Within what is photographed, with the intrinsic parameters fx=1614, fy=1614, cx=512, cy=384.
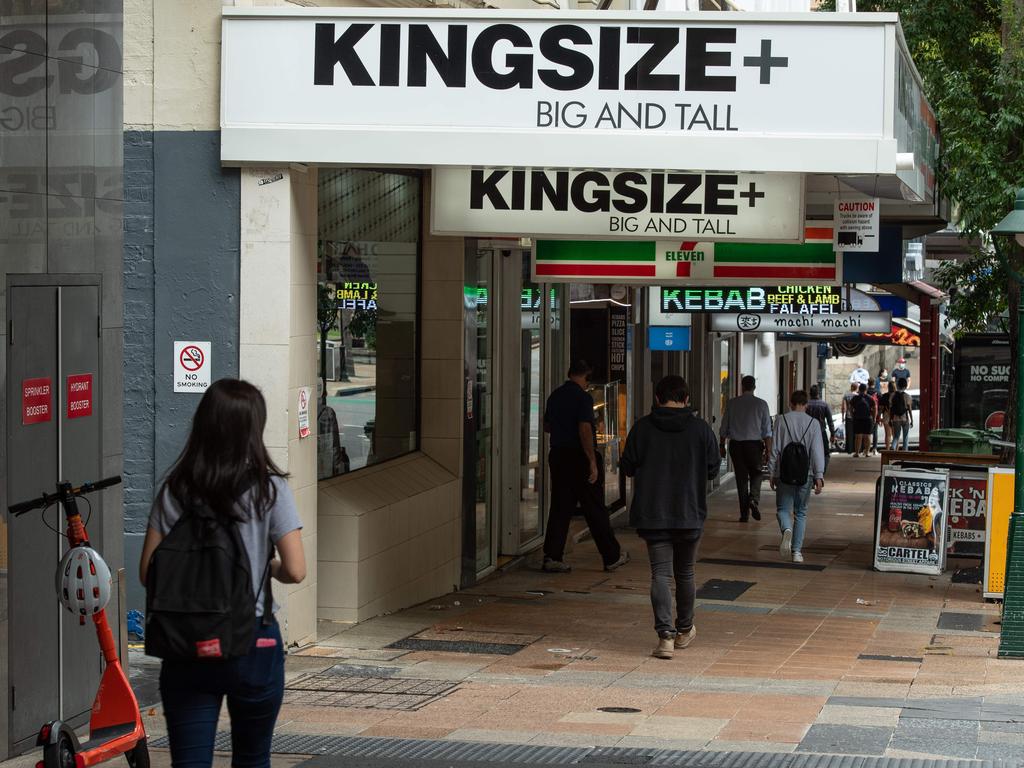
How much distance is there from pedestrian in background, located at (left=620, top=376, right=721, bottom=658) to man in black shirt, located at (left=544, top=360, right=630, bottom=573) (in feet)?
11.9

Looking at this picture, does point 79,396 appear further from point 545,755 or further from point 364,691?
point 545,755

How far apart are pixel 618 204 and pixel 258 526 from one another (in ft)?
19.7

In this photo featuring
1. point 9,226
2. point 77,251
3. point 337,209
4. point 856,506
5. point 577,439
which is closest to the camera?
point 9,226

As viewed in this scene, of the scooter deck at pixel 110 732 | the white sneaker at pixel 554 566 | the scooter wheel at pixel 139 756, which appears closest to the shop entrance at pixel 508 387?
the white sneaker at pixel 554 566

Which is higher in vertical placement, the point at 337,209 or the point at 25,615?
the point at 337,209

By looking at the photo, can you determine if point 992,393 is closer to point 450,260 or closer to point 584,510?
point 584,510

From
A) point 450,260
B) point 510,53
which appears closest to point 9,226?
point 510,53

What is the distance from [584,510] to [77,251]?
7696 mm

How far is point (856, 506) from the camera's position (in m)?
23.7

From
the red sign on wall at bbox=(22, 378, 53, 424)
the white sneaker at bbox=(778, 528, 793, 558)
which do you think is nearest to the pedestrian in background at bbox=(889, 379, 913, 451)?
the white sneaker at bbox=(778, 528, 793, 558)

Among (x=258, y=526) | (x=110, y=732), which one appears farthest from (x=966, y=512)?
(x=258, y=526)

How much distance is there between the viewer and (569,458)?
46.7 ft

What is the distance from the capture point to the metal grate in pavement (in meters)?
6.96

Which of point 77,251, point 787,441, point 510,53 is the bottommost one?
point 787,441
